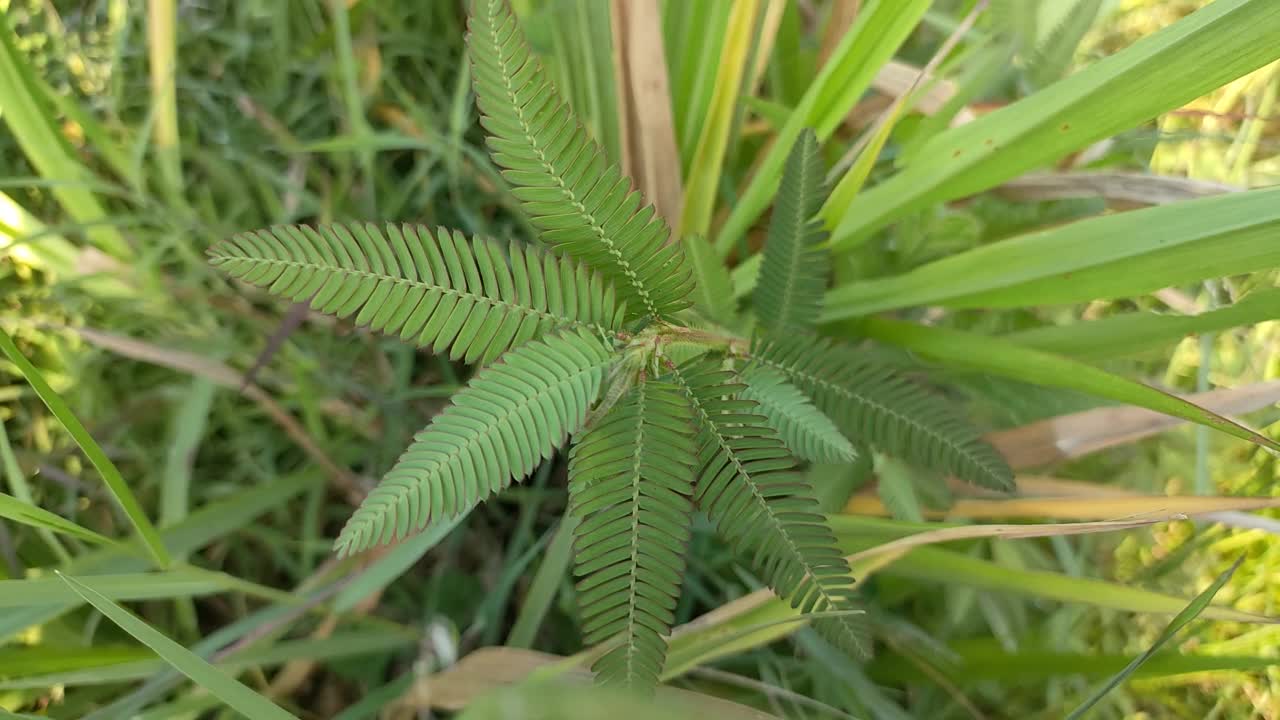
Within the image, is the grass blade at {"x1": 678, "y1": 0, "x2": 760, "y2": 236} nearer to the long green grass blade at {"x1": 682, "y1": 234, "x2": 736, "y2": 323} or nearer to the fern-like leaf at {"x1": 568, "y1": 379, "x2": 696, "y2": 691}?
the long green grass blade at {"x1": 682, "y1": 234, "x2": 736, "y2": 323}

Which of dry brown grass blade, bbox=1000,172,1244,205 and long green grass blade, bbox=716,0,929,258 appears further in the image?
dry brown grass blade, bbox=1000,172,1244,205

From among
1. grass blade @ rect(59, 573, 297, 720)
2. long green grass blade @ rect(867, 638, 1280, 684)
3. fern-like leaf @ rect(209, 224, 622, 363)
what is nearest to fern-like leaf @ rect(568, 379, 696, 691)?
fern-like leaf @ rect(209, 224, 622, 363)

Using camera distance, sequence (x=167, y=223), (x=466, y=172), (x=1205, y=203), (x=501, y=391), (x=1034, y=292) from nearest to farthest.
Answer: (x=501, y=391) < (x=1205, y=203) < (x=1034, y=292) < (x=167, y=223) < (x=466, y=172)

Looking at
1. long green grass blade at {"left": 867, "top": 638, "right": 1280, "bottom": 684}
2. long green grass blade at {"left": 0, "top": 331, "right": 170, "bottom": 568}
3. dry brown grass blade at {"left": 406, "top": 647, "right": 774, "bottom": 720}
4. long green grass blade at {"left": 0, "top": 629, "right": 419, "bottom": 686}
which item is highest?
long green grass blade at {"left": 0, "top": 331, "right": 170, "bottom": 568}

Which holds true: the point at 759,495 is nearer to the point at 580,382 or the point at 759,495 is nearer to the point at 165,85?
the point at 580,382

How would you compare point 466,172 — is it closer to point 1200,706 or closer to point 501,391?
point 501,391

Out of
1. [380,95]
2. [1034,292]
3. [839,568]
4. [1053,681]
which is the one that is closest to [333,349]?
[380,95]

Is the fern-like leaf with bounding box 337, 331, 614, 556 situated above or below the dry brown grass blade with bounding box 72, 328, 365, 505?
above
